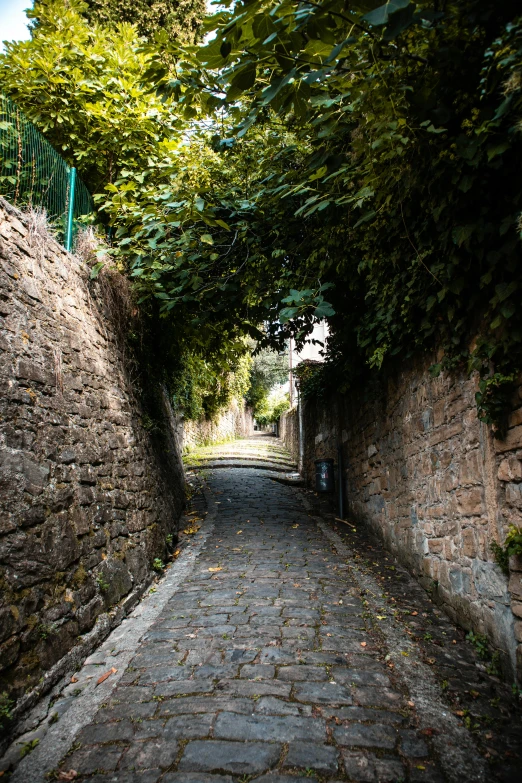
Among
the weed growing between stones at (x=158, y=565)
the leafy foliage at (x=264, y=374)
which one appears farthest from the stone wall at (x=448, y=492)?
the leafy foliage at (x=264, y=374)

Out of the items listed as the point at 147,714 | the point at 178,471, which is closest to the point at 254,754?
the point at 147,714

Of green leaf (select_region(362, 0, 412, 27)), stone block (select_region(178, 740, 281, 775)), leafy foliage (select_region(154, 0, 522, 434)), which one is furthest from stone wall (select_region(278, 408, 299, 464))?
green leaf (select_region(362, 0, 412, 27))

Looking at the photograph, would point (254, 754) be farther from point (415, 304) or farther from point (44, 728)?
point (415, 304)

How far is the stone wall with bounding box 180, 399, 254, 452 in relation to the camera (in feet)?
47.5

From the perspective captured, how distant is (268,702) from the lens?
249cm

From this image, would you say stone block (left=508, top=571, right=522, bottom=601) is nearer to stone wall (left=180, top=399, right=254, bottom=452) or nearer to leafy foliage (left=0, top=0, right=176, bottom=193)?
leafy foliage (left=0, top=0, right=176, bottom=193)

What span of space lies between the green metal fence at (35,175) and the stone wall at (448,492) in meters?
3.93

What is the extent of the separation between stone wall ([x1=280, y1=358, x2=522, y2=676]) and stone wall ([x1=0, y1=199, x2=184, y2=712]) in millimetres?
2859

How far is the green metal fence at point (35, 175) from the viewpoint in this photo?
148 inches

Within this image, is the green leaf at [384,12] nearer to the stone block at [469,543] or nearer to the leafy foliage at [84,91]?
the stone block at [469,543]

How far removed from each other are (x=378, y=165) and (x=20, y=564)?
11.6ft

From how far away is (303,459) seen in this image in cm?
1262

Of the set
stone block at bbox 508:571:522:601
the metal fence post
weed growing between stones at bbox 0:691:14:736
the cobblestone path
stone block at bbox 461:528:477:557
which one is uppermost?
the metal fence post

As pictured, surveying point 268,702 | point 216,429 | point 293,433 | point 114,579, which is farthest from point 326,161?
point 216,429
